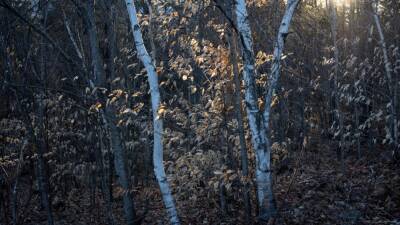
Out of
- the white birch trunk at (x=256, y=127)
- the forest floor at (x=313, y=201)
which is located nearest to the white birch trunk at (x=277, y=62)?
the white birch trunk at (x=256, y=127)

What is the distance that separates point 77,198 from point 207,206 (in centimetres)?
479

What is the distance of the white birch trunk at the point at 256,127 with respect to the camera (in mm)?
7102

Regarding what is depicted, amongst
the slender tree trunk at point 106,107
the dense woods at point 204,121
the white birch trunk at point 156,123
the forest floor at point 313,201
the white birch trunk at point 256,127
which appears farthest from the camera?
the slender tree trunk at point 106,107

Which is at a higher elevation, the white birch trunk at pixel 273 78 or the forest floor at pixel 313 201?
the white birch trunk at pixel 273 78

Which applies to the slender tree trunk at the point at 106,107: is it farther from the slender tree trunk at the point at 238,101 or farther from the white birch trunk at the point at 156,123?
the slender tree trunk at the point at 238,101

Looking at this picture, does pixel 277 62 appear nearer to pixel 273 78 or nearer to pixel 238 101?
pixel 273 78

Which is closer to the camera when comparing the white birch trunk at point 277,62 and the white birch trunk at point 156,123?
the white birch trunk at point 156,123

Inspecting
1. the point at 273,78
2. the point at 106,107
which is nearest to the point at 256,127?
the point at 273,78

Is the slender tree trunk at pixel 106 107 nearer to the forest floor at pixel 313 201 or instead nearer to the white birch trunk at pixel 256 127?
the forest floor at pixel 313 201

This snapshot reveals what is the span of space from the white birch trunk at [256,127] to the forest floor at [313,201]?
42cm

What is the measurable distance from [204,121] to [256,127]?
1224 millimetres

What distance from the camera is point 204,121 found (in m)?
7.97

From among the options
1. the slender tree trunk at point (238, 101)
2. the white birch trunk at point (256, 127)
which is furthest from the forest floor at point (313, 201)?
the slender tree trunk at point (238, 101)

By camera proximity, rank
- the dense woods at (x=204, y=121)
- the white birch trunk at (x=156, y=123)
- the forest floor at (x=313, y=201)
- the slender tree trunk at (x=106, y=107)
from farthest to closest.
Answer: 1. the slender tree trunk at (x=106, y=107)
2. the forest floor at (x=313, y=201)
3. the dense woods at (x=204, y=121)
4. the white birch trunk at (x=156, y=123)
